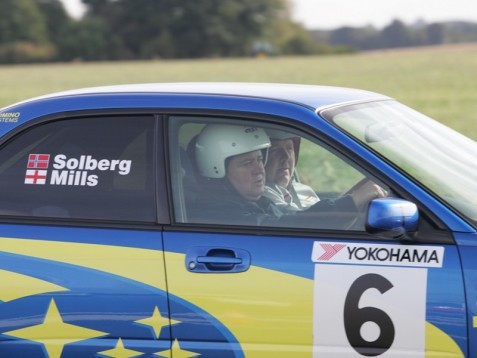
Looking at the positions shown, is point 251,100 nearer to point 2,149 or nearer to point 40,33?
point 2,149

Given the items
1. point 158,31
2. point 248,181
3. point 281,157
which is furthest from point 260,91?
point 158,31

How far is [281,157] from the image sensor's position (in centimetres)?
427

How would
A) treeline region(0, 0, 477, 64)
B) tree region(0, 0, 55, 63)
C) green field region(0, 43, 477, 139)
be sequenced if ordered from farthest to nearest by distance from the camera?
tree region(0, 0, 55, 63) < treeline region(0, 0, 477, 64) < green field region(0, 43, 477, 139)

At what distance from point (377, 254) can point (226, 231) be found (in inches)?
23.8

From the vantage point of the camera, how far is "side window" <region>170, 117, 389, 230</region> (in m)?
3.95

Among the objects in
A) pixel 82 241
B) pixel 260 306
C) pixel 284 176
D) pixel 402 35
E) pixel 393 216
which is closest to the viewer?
pixel 393 216

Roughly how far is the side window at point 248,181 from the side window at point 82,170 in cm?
14

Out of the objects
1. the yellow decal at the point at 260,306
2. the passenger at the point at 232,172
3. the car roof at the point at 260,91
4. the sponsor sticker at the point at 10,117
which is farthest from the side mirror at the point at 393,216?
the sponsor sticker at the point at 10,117

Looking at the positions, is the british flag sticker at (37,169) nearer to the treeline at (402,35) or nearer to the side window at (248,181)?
the side window at (248,181)

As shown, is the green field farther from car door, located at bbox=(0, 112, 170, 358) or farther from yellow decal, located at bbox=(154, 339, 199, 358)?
yellow decal, located at bbox=(154, 339, 199, 358)

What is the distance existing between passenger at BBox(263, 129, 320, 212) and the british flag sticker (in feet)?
3.05

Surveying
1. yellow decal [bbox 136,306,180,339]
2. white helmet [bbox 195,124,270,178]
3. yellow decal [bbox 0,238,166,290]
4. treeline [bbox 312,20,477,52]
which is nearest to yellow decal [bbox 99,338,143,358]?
yellow decal [bbox 136,306,180,339]

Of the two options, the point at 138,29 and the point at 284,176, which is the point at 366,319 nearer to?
the point at 284,176

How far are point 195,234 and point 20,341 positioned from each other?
83cm
